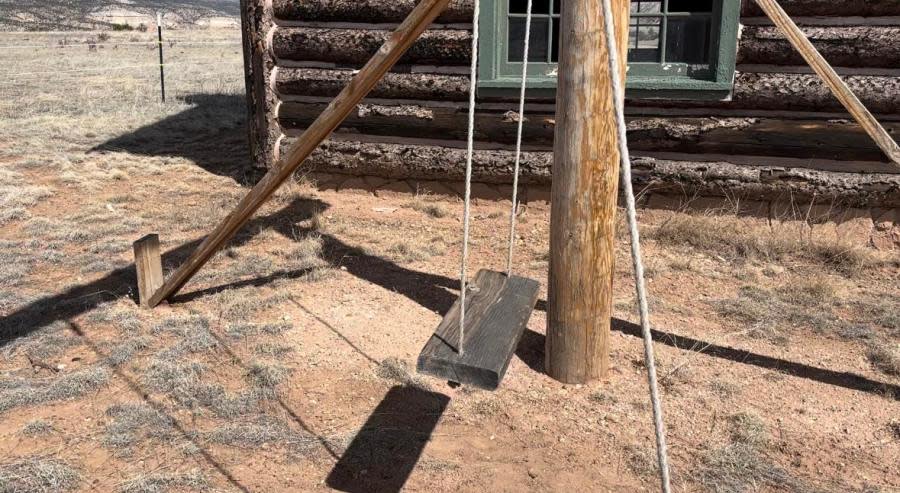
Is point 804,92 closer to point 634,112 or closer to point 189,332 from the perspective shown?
point 634,112

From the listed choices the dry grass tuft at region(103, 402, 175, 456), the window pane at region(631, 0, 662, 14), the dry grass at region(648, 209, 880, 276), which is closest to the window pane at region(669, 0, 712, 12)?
the window pane at region(631, 0, 662, 14)

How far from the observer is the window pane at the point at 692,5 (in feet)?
23.7

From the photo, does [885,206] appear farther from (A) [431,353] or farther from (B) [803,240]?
(A) [431,353]

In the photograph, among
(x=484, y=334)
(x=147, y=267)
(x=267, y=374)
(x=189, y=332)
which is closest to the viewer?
(x=484, y=334)

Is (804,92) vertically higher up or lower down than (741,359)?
higher up

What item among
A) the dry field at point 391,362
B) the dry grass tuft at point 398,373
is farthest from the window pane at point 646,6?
the dry grass tuft at point 398,373

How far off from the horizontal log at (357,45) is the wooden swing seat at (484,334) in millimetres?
3502

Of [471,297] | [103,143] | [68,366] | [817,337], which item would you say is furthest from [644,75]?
[103,143]

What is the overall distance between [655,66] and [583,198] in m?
3.13

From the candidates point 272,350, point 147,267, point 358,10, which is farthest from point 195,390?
point 358,10

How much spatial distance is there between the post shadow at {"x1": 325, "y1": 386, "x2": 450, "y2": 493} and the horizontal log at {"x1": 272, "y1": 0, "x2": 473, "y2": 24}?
3.97m

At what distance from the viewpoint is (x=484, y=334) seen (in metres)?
2.86

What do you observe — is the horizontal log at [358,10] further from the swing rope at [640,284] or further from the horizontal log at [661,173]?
the swing rope at [640,284]

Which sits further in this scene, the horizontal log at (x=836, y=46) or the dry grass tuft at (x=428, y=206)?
the dry grass tuft at (x=428, y=206)
